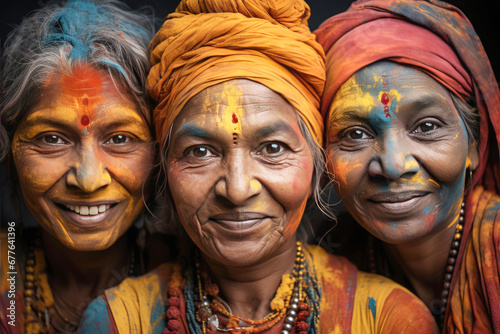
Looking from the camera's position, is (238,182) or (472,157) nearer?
(238,182)

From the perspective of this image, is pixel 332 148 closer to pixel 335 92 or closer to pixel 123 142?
pixel 335 92

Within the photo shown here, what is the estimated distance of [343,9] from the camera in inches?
112

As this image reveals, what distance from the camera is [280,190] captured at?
7.32 feet

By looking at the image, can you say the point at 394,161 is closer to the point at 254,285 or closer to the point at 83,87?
the point at 254,285

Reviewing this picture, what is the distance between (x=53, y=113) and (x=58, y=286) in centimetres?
91

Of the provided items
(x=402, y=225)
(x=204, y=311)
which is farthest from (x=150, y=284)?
(x=402, y=225)

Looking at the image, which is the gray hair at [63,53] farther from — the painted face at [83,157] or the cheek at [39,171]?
the cheek at [39,171]

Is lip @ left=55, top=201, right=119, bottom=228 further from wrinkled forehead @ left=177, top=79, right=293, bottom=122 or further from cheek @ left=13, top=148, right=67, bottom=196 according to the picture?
wrinkled forehead @ left=177, top=79, right=293, bottom=122

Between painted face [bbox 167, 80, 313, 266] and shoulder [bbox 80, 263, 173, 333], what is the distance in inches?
14.6

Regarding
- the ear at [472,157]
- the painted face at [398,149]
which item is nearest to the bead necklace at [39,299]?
the painted face at [398,149]

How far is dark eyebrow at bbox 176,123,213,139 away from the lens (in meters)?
2.23

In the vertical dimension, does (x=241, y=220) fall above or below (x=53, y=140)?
below

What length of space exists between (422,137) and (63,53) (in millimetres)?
1506

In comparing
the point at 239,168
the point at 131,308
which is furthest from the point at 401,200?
the point at 131,308
